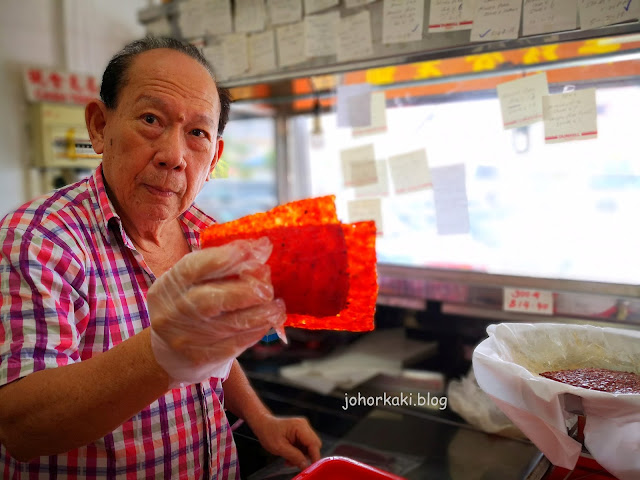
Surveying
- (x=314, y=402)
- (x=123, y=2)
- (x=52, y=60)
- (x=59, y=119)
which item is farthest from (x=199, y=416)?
(x=123, y=2)

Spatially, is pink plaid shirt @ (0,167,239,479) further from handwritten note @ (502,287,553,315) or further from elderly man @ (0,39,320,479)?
handwritten note @ (502,287,553,315)

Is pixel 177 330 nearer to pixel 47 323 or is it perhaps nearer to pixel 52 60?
pixel 47 323

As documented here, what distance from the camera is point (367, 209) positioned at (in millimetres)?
2086

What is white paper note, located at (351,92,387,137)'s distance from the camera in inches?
79.4

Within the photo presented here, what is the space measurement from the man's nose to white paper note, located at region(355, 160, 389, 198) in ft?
3.67

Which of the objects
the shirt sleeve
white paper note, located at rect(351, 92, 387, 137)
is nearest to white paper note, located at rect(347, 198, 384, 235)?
white paper note, located at rect(351, 92, 387, 137)

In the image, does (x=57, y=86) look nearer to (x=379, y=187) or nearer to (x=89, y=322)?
(x=379, y=187)

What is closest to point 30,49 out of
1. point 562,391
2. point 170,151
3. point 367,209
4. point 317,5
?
point 317,5

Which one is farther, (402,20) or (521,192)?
(521,192)

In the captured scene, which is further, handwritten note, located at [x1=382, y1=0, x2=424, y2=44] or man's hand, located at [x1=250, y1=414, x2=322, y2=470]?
handwritten note, located at [x1=382, y1=0, x2=424, y2=44]

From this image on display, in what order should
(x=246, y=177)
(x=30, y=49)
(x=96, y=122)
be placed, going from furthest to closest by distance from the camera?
(x=246, y=177) < (x=30, y=49) < (x=96, y=122)

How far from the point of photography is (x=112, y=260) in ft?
3.39

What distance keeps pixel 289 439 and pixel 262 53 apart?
1.51 metres

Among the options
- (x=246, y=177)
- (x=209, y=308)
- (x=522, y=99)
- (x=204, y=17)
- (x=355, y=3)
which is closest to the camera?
(x=209, y=308)
